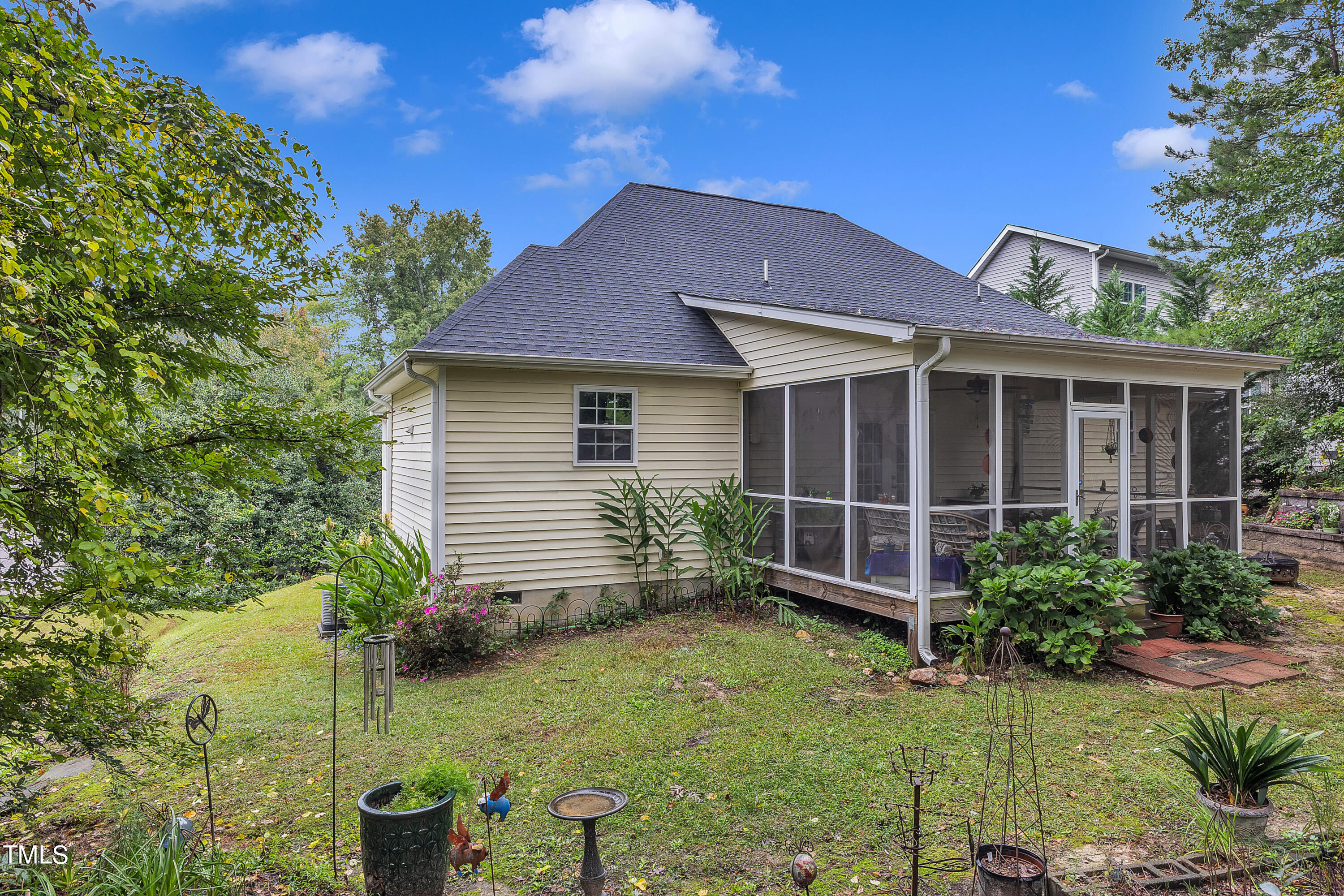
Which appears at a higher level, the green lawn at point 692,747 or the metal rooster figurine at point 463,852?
the metal rooster figurine at point 463,852

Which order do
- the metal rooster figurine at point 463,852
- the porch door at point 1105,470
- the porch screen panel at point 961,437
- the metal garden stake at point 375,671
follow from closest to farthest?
the metal rooster figurine at point 463,852, the metal garden stake at point 375,671, the porch screen panel at point 961,437, the porch door at point 1105,470

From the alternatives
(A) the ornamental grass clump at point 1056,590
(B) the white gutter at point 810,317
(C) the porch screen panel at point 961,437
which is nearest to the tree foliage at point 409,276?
(B) the white gutter at point 810,317

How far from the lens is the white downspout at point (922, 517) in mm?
6195

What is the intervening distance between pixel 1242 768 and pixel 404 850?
148 inches

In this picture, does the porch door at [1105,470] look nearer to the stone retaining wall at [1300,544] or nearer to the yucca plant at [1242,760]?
the yucca plant at [1242,760]

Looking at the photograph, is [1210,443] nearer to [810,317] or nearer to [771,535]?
[810,317]

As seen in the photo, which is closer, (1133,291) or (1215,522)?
(1215,522)

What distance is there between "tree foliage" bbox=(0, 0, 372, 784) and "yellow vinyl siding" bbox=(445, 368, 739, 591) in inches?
141

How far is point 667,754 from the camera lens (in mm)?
4441

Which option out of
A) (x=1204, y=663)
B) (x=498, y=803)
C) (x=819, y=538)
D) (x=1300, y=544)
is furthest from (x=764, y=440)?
(x=1300, y=544)

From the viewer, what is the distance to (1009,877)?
2.49 metres

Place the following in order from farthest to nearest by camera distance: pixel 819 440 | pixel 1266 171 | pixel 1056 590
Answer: pixel 1266 171
pixel 819 440
pixel 1056 590

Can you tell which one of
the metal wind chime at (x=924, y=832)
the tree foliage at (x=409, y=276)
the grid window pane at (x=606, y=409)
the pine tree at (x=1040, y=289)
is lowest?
the metal wind chime at (x=924, y=832)

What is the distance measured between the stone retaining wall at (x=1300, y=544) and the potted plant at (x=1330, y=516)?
0.19 m
